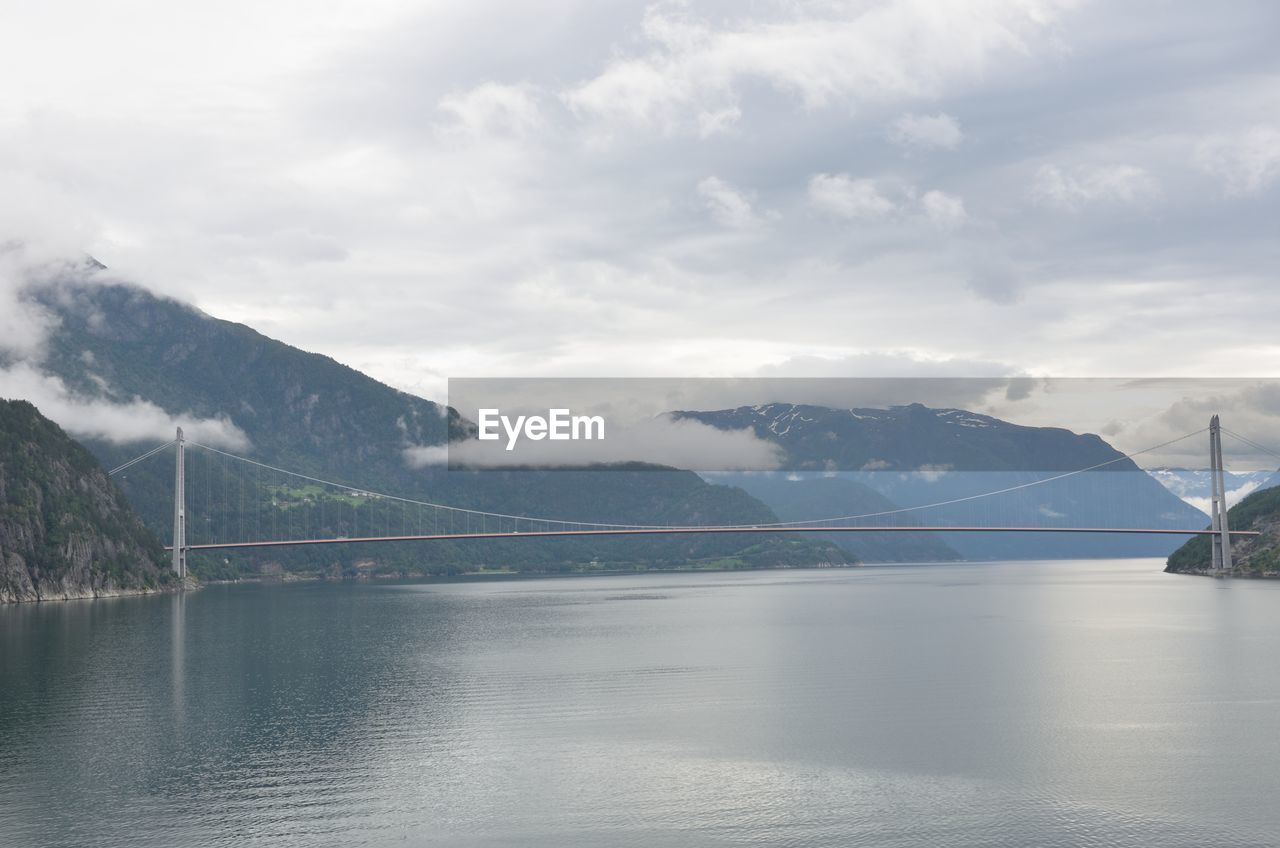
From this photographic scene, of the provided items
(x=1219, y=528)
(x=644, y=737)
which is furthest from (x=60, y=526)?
(x=1219, y=528)

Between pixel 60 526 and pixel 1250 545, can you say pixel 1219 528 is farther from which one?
pixel 60 526

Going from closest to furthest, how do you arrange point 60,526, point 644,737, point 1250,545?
point 644,737 → point 60,526 → point 1250,545

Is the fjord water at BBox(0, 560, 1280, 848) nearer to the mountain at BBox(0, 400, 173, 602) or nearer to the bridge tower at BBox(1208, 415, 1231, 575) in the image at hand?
the mountain at BBox(0, 400, 173, 602)

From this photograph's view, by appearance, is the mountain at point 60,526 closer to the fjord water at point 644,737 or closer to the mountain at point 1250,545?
the fjord water at point 644,737

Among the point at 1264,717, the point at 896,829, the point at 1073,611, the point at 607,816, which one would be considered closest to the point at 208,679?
the point at 607,816

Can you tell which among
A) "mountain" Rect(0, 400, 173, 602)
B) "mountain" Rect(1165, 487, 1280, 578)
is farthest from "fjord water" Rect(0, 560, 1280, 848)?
"mountain" Rect(1165, 487, 1280, 578)

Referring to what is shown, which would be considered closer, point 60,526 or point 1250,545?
point 60,526

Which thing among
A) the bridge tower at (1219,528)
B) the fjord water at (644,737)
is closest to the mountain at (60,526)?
the fjord water at (644,737)
